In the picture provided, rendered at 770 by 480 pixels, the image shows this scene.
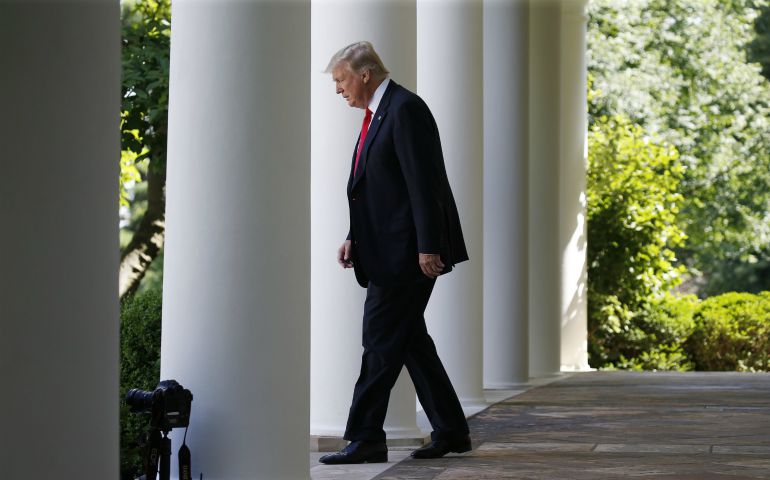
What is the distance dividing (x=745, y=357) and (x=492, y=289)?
9.28 meters

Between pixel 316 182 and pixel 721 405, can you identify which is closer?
pixel 316 182

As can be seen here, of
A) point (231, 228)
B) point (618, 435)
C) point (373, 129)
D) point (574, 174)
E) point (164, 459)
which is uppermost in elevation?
point (574, 174)

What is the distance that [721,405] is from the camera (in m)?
10.9

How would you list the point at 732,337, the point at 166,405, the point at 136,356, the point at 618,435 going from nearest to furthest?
1. the point at 166,405
2. the point at 618,435
3. the point at 136,356
4. the point at 732,337

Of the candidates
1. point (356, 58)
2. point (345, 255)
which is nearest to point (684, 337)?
point (345, 255)

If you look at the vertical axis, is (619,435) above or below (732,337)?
below

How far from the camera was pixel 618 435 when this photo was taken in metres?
8.67

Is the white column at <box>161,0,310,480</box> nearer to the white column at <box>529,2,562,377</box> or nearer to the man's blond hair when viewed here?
the man's blond hair

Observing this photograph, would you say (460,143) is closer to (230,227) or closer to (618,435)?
(618,435)

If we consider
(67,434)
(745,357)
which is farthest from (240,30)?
(745,357)

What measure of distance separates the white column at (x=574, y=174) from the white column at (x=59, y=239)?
42.0 feet

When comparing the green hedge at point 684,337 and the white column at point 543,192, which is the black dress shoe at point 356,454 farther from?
the green hedge at point 684,337

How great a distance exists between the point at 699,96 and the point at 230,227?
25362 mm

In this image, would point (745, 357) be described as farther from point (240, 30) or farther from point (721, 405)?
point (240, 30)
